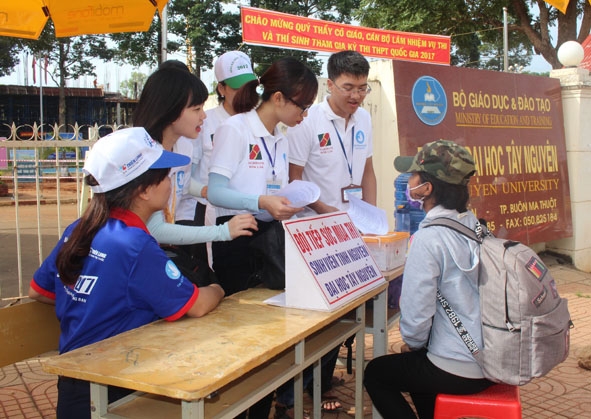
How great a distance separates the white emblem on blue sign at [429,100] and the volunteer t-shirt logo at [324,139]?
2.87 meters

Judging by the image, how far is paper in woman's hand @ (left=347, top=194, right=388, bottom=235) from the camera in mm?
2938

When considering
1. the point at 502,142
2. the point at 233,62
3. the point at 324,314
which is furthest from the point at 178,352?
the point at 502,142

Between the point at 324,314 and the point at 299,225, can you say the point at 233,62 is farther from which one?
the point at 324,314

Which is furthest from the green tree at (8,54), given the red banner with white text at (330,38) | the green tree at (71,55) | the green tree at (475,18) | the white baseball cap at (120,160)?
the white baseball cap at (120,160)

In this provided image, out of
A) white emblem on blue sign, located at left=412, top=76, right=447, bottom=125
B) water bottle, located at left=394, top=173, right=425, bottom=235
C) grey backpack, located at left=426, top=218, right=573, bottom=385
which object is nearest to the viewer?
grey backpack, located at left=426, top=218, right=573, bottom=385

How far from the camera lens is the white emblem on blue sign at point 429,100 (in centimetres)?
593

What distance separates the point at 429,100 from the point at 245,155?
3.90 metres

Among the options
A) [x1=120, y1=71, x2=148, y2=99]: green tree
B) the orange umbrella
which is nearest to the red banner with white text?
[x1=120, y1=71, x2=148, y2=99]: green tree

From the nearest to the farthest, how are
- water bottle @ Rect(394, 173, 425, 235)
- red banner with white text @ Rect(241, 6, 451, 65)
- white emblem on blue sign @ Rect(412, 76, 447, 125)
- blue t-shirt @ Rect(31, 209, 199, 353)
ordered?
1. blue t-shirt @ Rect(31, 209, 199, 353)
2. water bottle @ Rect(394, 173, 425, 235)
3. white emblem on blue sign @ Rect(412, 76, 447, 125)
4. red banner with white text @ Rect(241, 6, 451, 65)

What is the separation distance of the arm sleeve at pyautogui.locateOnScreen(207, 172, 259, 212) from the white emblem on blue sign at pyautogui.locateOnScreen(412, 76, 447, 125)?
12.5 feet

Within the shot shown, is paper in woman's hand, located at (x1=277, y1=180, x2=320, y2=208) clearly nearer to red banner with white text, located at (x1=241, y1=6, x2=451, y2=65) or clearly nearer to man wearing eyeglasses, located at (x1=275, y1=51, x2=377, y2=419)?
man wearing eyeglasses, located at (x1=275, y1=51, x2=377, y2=419)

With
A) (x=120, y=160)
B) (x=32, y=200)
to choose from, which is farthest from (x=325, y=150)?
(x=32, y=200)

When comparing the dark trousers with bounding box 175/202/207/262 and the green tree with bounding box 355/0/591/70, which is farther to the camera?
the green tree with bounding box 355/0/591/70

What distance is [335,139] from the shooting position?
→ 10.9ft
